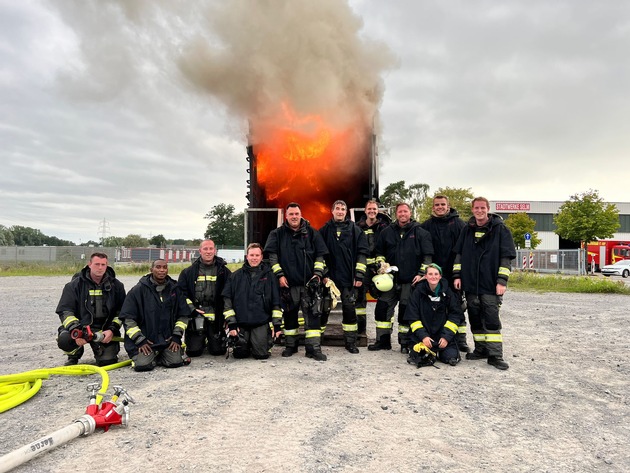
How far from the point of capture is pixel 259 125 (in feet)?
26.4

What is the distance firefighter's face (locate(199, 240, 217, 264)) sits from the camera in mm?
5359

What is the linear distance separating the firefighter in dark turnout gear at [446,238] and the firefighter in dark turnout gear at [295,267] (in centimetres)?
154

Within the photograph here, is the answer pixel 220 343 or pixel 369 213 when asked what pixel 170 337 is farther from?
pixel 369 213

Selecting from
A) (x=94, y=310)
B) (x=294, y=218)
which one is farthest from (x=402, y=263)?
(x=94, y=310)

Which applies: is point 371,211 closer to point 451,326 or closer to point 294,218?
point 294,218

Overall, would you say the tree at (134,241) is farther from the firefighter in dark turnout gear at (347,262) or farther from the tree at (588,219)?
the firefighter in dark turnout gear at (347,262)

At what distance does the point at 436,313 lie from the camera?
5.12 metres

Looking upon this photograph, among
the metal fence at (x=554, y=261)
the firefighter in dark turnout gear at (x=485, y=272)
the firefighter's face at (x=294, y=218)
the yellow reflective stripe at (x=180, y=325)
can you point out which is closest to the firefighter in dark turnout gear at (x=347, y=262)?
the firefighter's face at (x=294, y=218)

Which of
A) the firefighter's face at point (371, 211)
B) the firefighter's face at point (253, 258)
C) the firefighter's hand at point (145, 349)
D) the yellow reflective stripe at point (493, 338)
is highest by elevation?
the firefighter's face at point (371, 211)

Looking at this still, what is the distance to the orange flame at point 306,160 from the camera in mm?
8188

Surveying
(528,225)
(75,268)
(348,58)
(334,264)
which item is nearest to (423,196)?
(528,225)

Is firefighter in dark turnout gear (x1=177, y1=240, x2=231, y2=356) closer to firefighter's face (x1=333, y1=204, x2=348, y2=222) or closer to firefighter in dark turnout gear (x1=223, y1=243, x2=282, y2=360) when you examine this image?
firefighter in dark turnout gear (x1=223, y1=243, x2=282, y2=360)

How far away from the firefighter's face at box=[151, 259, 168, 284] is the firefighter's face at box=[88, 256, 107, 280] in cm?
61

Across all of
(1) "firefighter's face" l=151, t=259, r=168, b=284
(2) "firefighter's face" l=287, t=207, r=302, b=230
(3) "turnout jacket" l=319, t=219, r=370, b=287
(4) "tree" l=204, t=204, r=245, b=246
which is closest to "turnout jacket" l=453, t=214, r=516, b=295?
(3) "turnout jacket" l=319, t=219, r=370, b=287
